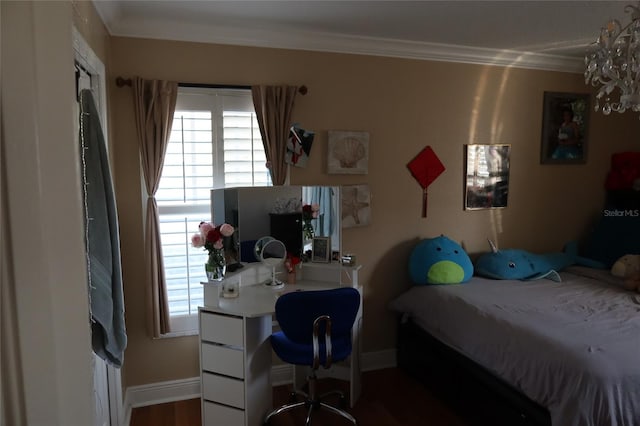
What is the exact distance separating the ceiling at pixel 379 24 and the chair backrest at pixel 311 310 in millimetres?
1640

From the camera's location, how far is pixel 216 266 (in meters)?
2.55

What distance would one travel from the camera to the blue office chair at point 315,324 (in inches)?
87.5

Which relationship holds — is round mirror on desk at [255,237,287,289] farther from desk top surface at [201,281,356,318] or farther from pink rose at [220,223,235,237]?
pink rose at [220,223,235,237]

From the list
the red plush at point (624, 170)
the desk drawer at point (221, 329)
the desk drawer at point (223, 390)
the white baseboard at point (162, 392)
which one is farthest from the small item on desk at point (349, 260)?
the red plush at point (624, 170)

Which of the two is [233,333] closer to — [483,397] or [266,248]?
[266,248]

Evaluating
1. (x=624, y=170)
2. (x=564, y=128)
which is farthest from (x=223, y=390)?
(x=624, y=170)

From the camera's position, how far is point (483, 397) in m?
2.41

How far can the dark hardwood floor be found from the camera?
2646 mm

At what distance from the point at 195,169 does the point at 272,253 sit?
0.78 meters

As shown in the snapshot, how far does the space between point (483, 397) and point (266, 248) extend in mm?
1617

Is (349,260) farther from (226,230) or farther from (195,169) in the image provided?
(195,169)

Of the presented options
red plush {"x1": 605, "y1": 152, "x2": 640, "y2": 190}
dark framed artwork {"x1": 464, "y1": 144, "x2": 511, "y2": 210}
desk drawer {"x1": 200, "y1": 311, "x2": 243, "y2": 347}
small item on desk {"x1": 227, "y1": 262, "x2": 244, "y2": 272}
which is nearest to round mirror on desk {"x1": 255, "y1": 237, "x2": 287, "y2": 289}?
small item on desk {"x1": 227, "y1": 262, "x2": 244, "y2": 272}

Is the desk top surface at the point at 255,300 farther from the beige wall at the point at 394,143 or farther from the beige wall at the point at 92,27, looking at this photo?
the beige wall at the point at 92,27

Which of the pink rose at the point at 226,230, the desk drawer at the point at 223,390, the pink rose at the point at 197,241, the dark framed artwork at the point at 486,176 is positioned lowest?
the desk drawer at the point at 223,390
